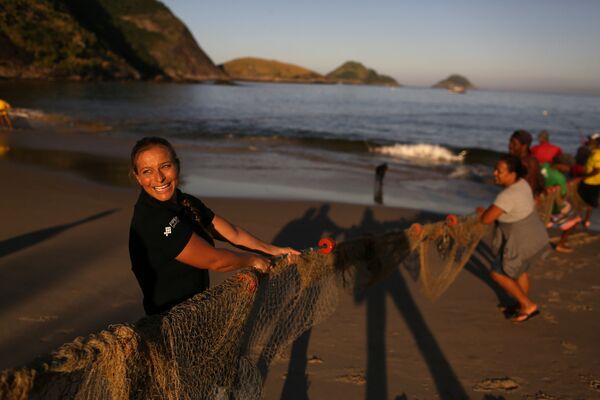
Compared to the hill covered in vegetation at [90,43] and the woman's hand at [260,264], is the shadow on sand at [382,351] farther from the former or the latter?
the hill covered in vegetation at [90,43]

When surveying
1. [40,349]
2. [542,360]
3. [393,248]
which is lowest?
[542,360]

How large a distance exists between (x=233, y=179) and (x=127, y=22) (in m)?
164

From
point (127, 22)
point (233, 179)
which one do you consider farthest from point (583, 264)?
point (127, 22)

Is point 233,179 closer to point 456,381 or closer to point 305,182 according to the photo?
point 305,182

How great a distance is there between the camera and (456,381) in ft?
13.8

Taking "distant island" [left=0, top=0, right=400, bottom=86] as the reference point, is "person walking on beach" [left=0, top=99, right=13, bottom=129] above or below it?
below

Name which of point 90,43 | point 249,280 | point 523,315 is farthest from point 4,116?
point 90,43

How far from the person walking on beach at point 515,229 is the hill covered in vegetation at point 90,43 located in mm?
85329

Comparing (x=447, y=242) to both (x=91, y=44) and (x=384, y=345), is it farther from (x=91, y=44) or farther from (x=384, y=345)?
(x=91, y=44)

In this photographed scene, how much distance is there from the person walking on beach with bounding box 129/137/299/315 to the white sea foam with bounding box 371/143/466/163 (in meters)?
21.4

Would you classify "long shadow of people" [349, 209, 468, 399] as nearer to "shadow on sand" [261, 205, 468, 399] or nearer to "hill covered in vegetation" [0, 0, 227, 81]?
"shadow on sand" [261, 205, 468, 399]

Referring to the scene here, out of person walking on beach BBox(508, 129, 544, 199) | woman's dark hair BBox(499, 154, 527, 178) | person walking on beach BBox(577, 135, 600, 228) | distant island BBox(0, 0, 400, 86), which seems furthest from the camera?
distant island BBox(0, 0, 400, 86)

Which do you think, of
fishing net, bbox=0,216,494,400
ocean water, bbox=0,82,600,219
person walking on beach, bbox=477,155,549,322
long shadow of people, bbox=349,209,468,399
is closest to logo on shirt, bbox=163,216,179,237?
fishing net, bbox=0,216,494,400

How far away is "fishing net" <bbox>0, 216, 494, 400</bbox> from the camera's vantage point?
162cm
